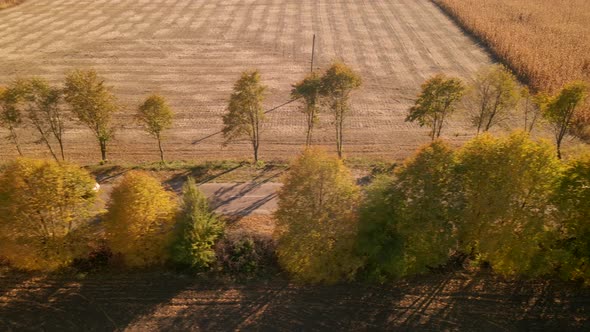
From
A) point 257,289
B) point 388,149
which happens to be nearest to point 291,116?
point 388,149

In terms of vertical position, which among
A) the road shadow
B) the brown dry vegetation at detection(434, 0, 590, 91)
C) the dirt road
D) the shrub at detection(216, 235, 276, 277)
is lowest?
the shrub at detection(216, 235, 276, 277)

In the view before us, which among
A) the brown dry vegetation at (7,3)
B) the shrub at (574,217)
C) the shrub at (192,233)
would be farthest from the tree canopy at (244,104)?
the brown dry vegetation at (7,3)

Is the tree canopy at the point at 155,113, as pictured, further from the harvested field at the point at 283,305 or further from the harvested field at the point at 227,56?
the harvested field at the point at 283,305

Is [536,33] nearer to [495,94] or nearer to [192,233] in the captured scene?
[495,94]

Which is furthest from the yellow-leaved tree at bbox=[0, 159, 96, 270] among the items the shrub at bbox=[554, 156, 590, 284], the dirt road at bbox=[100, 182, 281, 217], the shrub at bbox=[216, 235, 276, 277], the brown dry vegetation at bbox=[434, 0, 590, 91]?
the brown dry vegetation at bbox=[434, 0, 590, 91]

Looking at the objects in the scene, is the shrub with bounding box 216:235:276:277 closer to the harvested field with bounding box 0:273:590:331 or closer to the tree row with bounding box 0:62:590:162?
the harvested field with bounding box 0:273:590:331

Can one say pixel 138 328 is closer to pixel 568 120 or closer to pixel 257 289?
pixel 257 289

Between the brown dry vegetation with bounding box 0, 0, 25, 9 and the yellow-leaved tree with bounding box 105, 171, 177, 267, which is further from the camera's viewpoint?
the brown dry vegetation with bounding box 0, 0, 25, 9
